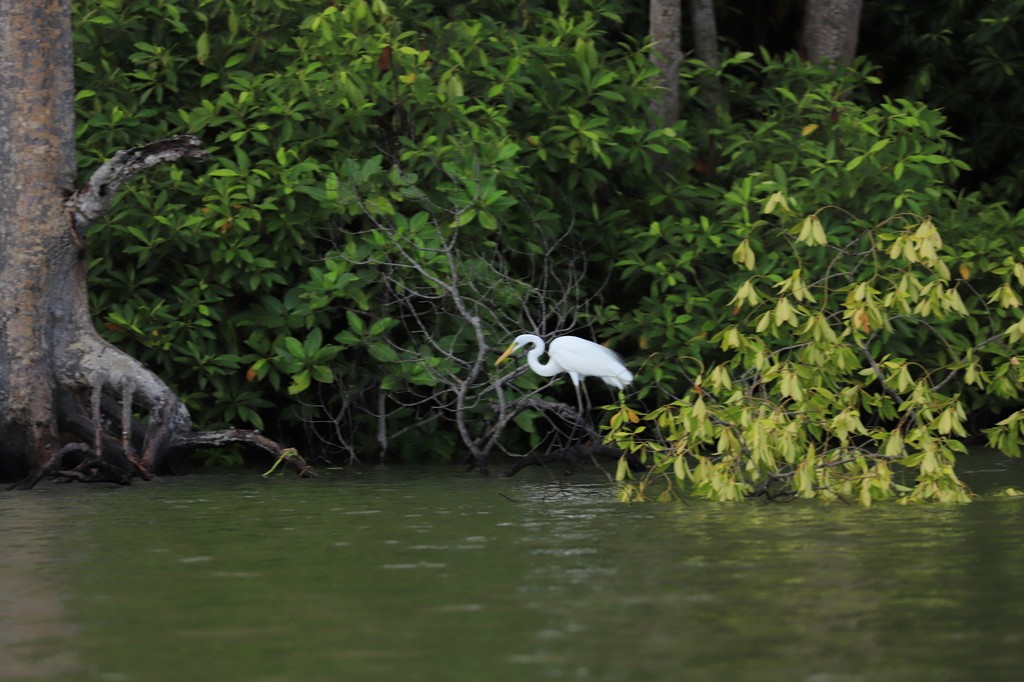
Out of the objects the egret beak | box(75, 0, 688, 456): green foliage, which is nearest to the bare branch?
box(75, 0, 688, 456): green foliage

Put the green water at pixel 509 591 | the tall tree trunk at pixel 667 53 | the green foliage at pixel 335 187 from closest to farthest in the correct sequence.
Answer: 1. the green water at pixel 509 591
2. the green foliage at pixel 335 187
3. the tall tree trunk at pixel 667 53

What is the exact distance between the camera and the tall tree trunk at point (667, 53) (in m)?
14.7

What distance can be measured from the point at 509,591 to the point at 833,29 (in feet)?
33.3

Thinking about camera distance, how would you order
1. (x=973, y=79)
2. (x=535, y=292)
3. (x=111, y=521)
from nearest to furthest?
1. (x=111, y=521)
2. (x=535, y=292)
3. (x=973, y=79)

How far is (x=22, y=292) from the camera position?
40.2 ft

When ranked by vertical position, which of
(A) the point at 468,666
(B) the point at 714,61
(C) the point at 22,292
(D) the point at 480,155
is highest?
(B) the point at 714,61

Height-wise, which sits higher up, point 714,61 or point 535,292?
point 714,61

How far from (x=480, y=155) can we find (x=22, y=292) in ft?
12.2

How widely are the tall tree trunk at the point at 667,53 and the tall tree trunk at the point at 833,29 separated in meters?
1.56

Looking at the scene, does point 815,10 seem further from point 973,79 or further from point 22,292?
point 22,292

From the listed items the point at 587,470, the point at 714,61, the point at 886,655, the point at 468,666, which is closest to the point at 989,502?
the point at 587,470

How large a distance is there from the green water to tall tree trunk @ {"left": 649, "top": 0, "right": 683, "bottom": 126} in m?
5.47

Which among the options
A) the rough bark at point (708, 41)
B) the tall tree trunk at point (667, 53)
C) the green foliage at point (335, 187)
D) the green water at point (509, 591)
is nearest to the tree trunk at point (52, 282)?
the green foliage at point (335, 187)

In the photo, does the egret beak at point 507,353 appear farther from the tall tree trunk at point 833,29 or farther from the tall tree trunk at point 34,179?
the tall tree trunk at point 833,29
